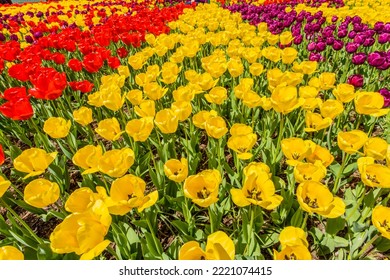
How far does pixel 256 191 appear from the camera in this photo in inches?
66.4

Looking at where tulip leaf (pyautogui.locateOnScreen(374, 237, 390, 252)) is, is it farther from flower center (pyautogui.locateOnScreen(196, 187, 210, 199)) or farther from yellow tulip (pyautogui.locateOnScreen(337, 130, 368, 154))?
flower center (pyautogui.locateOnScreen(196, 187, 210, 199))

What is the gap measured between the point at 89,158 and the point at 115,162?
0.17 metres

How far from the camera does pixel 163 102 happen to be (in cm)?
383

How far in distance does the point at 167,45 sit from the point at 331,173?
3.16 m

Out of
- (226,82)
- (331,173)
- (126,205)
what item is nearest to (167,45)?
(226,82)

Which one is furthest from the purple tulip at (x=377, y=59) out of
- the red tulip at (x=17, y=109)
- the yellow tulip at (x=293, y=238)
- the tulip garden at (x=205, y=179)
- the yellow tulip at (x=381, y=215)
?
the red tulip at (x=17, y=109)

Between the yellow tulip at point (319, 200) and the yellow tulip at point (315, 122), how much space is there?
0.69 m

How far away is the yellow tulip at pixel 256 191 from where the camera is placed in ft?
5.22

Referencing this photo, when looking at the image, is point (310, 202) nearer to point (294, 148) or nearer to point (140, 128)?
point (294, 148)

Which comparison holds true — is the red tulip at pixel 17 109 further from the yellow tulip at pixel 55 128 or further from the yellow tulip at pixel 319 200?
the yellow tulip at pixel 319 200

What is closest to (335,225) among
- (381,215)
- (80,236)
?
(381,215)

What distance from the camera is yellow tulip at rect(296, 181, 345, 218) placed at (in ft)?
4.95

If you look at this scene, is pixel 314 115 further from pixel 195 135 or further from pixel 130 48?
pixel 130 48

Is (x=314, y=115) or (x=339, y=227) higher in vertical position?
(x=314, y=115)
